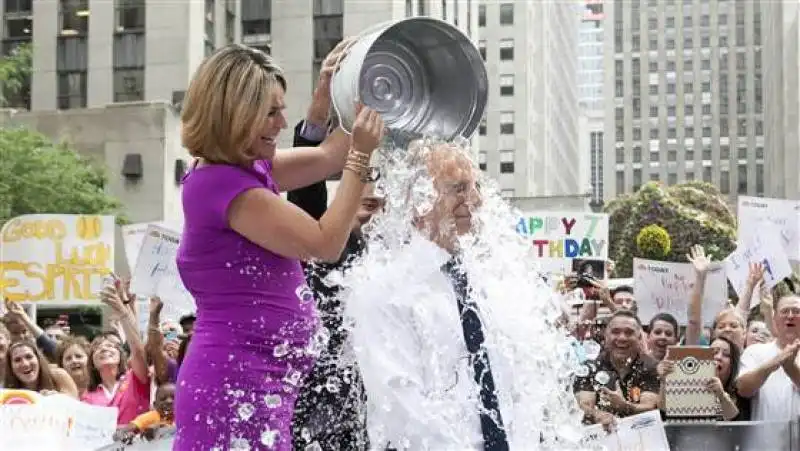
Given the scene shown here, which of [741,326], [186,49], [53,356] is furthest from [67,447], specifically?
[186,49]

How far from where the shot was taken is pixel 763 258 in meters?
10.1

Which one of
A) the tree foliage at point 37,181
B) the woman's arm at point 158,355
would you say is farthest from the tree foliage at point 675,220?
the woman's arm at point 158,355

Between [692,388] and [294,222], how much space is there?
367 cm

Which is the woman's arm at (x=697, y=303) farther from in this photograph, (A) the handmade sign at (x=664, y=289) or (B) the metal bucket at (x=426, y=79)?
(B) the metal bucket at (x=426, y=79)

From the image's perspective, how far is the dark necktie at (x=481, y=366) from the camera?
134 inches

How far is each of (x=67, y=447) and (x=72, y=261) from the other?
15.4ft

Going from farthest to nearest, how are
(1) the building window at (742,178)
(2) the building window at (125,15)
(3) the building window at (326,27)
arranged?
(1) the building window at (742,178), (3) the building window at (326,27), (2) the building window at (125,15)

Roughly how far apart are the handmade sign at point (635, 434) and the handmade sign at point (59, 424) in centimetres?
243

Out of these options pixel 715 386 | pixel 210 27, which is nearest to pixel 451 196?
pixel 715 386

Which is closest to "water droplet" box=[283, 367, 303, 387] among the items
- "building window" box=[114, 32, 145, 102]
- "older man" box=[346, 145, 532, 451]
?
"older man" box=[346, 145, 532, 451]

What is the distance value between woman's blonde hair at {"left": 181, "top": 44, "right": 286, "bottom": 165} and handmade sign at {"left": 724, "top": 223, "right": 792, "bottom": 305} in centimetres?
748

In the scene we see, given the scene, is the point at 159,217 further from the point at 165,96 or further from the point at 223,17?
the point at 223,17

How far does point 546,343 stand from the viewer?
3.70m

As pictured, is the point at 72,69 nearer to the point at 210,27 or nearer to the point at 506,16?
the point at 210,27
